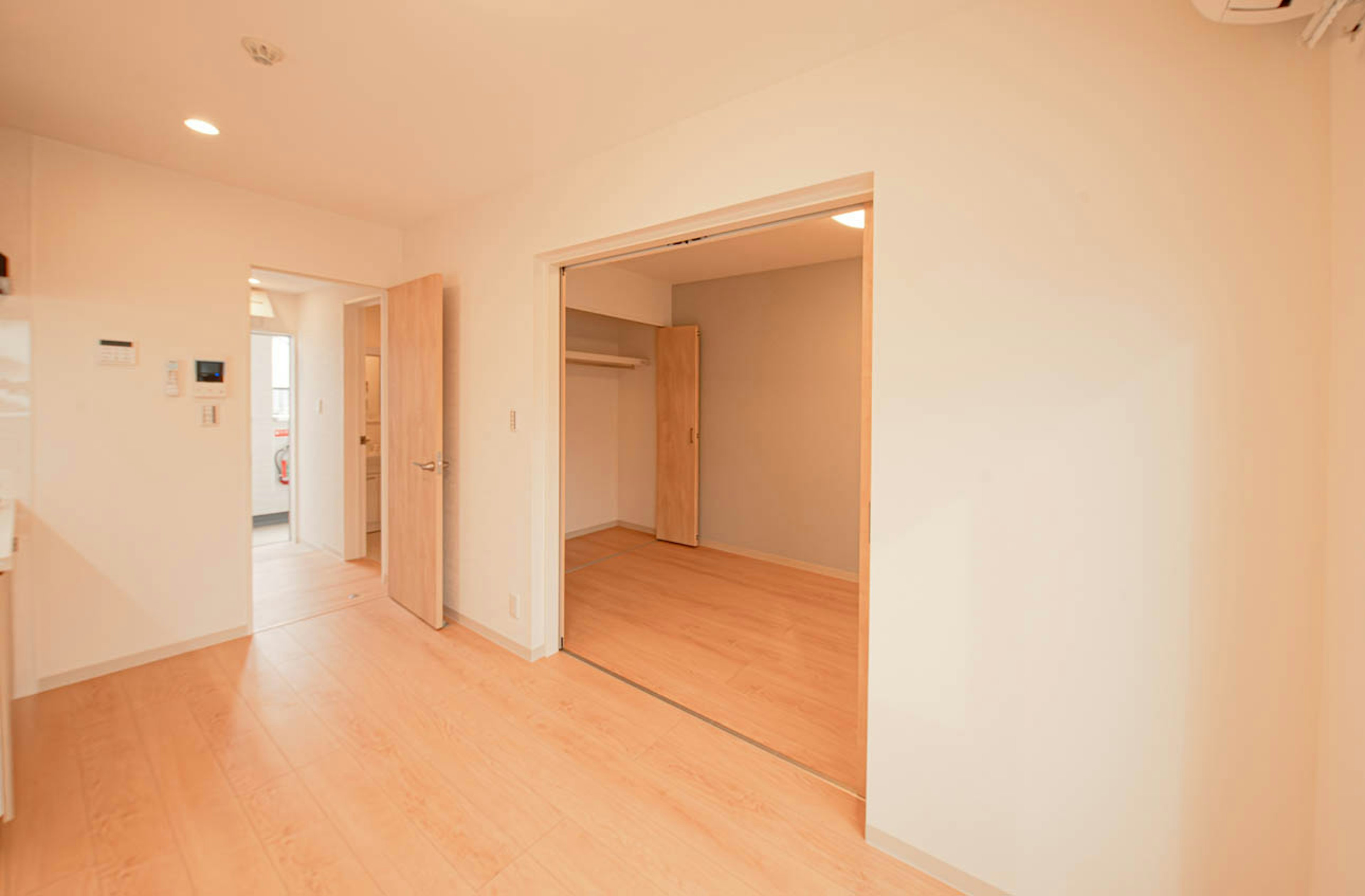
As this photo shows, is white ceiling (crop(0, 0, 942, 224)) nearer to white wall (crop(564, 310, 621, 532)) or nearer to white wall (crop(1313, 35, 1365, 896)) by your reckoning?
white wall (crop(1313, 35, 1365, 896))

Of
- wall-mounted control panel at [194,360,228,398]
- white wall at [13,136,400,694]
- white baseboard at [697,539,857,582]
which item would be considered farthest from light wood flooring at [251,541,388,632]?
white baseboard at [697,539,857,582]

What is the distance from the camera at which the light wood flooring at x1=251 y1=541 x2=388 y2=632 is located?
338 centimetres

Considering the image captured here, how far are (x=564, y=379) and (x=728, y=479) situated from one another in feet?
8.49

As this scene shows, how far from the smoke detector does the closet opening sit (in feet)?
4.51

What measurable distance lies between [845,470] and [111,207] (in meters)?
4.80

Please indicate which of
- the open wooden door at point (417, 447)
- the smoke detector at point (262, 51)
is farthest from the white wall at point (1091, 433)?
the open wooden door at point (417, 447)

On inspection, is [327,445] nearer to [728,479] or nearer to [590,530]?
[590,530]

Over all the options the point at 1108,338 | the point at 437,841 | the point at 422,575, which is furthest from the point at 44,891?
the point at 1108,338

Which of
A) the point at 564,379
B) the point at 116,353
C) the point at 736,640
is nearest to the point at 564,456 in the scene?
the point at 564,379

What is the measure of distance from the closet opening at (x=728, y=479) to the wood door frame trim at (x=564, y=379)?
1.8 inches

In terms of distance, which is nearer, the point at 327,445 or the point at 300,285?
the point at 300,285

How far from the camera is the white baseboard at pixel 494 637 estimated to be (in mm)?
2791

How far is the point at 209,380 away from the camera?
284 centimetres

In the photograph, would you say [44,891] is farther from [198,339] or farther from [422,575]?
[198,339]
